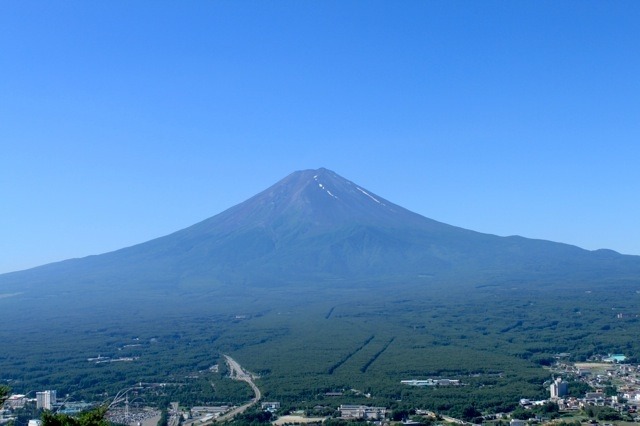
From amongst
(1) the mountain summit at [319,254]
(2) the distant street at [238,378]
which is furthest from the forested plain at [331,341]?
(1) the mountain summit at [319,254]

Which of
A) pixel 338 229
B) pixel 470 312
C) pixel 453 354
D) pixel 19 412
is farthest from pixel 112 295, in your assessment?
pixel 19 412

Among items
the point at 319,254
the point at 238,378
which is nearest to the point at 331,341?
the point at 238,378

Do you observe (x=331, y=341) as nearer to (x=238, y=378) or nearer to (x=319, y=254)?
(x=238, y=378)

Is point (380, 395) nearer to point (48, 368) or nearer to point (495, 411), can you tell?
point (495, 411)

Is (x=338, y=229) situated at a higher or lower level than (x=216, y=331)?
higher

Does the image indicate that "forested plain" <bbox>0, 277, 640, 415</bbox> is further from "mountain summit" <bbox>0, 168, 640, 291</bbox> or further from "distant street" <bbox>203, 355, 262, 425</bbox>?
"mountain summit" <bbox>0, 168, 640, 291</bbox>

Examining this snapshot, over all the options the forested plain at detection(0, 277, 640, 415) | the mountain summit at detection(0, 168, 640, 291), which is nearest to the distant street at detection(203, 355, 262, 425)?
the forested plain at detection(0, 277, 640, 415)
